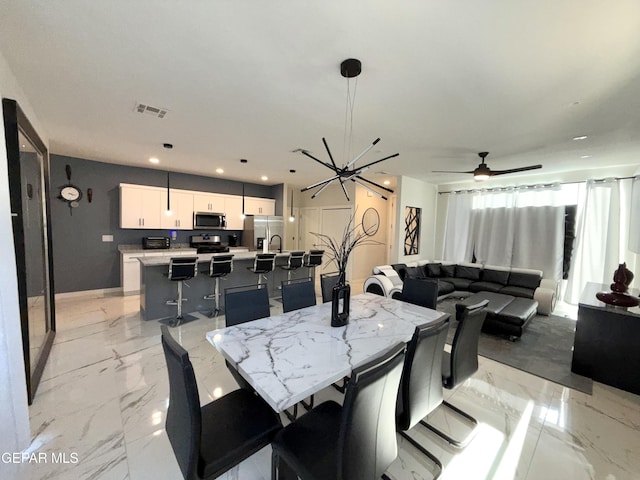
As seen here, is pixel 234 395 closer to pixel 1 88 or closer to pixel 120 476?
pixel 120 476

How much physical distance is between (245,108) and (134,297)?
4.58 metres

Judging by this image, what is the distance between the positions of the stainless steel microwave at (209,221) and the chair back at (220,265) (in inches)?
94.8

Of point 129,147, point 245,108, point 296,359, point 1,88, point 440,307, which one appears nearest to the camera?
point 296,359

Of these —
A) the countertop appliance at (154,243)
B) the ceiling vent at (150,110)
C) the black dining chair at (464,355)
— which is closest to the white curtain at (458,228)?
the black dining chair at (464,355)

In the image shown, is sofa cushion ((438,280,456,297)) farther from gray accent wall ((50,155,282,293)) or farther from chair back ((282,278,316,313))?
gray accent wall ((50,155,282,293))

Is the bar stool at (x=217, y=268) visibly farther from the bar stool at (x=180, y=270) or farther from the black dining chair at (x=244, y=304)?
the black dining chair at (x=244, y=304)

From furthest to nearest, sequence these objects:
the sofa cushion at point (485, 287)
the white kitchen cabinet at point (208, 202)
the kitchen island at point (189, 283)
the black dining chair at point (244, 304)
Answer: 1. the white kitchen cabinet at point (208, 202)
2. the sofa cushion at point (485, 287)
3. the kitchen island at point (189, 283)
4. the black dining chair at point (244, 304)

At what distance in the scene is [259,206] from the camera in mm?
7234

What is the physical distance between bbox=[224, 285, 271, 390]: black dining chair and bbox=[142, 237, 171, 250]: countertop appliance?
14.4 feet

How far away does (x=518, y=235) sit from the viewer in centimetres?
543

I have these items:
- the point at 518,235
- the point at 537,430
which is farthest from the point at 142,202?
the point at 518,235

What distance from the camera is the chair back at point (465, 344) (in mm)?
Answer: 1791

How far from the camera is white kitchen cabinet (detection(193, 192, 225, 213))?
20.1ft

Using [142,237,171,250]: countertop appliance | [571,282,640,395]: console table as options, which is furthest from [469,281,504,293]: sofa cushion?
[142,237,171,250]: countertop appliance
